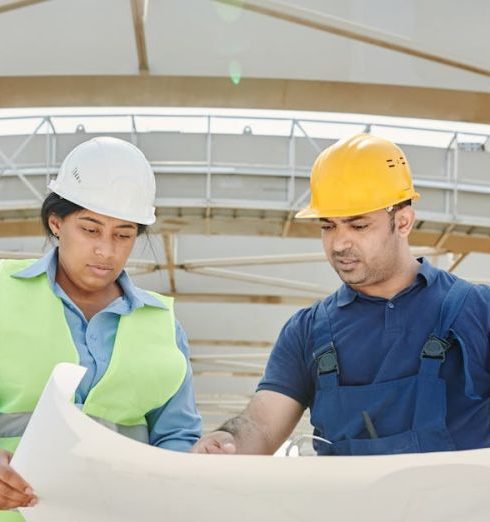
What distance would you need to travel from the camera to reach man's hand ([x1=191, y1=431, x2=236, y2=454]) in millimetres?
3498

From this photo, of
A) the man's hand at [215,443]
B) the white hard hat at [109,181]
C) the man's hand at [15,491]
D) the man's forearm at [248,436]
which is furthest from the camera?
the white hard hat at [109,181]

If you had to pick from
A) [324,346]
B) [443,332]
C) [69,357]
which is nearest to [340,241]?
[324,346]

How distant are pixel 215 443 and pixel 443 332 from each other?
94 centimetres

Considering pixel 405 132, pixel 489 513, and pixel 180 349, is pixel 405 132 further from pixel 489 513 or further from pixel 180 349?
pixel 489 513

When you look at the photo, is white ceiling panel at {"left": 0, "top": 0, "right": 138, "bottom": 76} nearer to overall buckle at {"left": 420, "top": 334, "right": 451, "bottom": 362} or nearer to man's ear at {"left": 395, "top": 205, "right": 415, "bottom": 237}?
man's ear at {"left": 395, "top": 205, "right": 415, "bottom": 237}

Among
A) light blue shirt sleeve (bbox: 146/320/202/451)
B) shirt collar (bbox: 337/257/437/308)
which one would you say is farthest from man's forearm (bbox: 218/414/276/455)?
shirt collar (bbox: 337/257/437/308)

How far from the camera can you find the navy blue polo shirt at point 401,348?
12.1 ft

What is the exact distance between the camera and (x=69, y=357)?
12.2 ft

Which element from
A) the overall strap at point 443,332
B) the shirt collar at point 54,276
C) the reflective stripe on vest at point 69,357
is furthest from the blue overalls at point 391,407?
the shirt collar at point 54,276

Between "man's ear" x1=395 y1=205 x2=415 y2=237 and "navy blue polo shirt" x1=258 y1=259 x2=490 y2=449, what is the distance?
0.15 m

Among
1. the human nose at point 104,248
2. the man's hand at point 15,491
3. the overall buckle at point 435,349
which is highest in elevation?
the human nose at point 104,248

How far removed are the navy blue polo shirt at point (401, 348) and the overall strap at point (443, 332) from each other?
30 millimetres

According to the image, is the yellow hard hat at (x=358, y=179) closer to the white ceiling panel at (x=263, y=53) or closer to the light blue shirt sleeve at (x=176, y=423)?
the light blue shirt sleeve at (x=176, y=423)

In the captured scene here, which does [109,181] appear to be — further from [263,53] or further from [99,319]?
[263,53]
